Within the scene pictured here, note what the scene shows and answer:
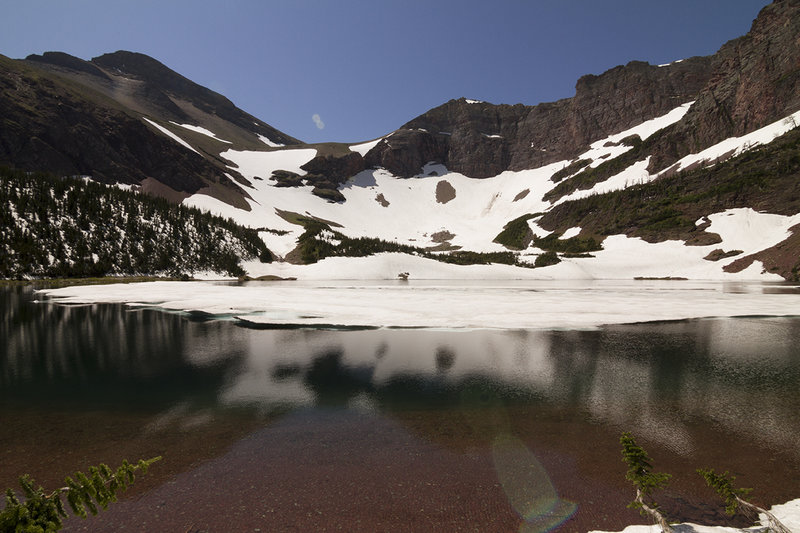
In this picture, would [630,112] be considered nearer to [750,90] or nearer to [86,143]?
[750,90]

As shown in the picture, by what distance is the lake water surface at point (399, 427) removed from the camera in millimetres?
4012

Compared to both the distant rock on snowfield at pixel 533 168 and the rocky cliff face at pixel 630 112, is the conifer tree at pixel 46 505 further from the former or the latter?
the rocky cliff face at pixel 630 112

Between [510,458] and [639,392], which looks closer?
[510,458]

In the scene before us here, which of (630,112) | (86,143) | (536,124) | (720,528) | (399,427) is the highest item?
(536,124)

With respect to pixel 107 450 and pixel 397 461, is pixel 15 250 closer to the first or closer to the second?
pixel 107 450

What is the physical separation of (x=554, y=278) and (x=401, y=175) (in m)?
120

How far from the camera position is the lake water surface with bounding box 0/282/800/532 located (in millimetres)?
4012

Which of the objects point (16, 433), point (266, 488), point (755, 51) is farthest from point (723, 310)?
point (755, 51)

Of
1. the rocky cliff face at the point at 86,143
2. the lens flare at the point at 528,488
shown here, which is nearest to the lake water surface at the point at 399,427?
the lens flare at the point at 528,488

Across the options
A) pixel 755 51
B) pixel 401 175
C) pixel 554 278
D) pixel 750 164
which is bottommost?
pixel 554 278

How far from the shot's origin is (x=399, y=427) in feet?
20.0

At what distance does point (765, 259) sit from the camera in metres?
48.4

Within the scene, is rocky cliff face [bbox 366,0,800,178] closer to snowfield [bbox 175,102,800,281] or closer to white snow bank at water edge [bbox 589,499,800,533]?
snowfield [bbox 175,102,800,281]

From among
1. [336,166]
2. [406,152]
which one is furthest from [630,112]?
[336,166]
